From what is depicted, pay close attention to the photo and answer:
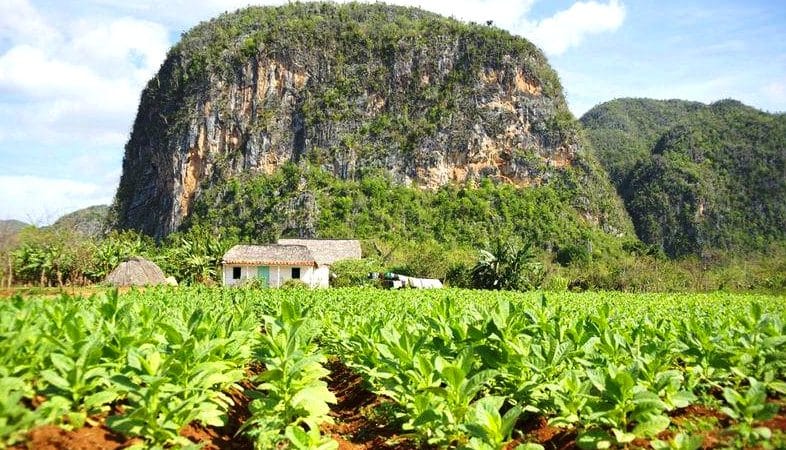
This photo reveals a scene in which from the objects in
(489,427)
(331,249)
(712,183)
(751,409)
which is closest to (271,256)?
(331,249)

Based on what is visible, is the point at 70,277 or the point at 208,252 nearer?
the point at 70,277

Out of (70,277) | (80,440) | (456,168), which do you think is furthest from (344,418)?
(456,168)

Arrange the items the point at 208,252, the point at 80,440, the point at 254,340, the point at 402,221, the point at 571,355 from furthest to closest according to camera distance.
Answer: the point at 402,221, the point at 208,252, the point at 254,340, the point at 571,355, the point at 80,440

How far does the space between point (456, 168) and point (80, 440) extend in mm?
78012

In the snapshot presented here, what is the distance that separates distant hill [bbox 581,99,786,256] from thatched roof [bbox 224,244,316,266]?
58.9 metres

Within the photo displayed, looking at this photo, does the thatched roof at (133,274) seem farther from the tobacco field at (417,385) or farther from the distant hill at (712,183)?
the distant hill at (712,183)

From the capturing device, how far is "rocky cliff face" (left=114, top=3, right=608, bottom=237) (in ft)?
265

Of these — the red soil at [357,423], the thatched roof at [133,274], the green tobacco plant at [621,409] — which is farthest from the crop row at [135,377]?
the thatched roof at [133,274]

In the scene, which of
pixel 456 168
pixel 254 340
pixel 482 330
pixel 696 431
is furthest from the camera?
pixel 456 168

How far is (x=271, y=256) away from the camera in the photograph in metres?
43.7

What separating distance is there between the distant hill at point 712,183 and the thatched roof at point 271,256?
58.9 metres

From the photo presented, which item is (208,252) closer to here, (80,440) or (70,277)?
(70,277)

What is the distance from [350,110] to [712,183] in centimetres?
5542

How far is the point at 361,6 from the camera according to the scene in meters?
107
